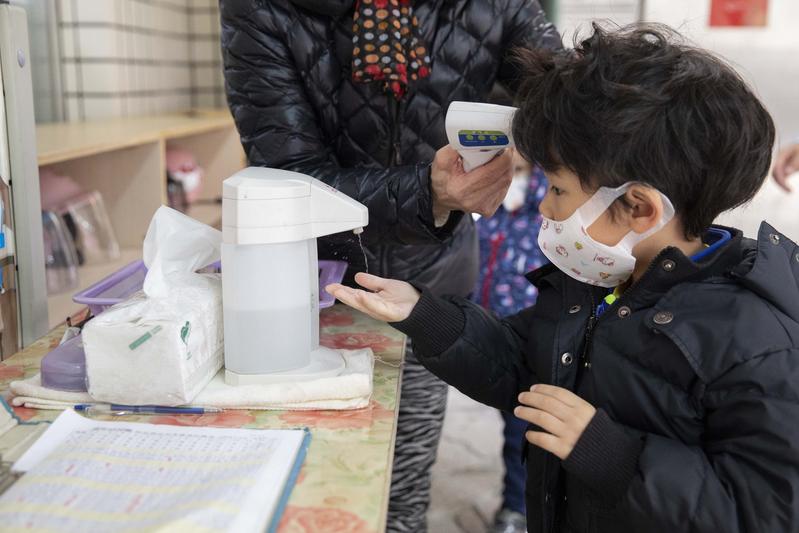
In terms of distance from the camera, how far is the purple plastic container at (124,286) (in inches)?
40.4

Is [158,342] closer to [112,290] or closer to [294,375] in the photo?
[294,375]

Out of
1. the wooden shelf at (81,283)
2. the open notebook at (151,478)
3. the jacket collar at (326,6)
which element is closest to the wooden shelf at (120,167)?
the wooden shelf at (81,283)

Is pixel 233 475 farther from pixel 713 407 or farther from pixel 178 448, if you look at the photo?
pixel 713 407

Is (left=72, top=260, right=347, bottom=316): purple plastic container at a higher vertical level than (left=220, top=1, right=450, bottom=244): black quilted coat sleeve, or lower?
lower

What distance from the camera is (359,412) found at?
0.91 metres

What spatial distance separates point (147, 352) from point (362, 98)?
22.7 inches

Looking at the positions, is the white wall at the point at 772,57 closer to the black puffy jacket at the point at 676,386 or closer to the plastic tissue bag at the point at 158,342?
the black puffy jacket at the point at 676,386

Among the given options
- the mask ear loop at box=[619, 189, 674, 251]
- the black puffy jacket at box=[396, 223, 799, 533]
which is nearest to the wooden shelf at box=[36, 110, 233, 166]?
the black puffy jacket at box=[396, 223, 799, 533]

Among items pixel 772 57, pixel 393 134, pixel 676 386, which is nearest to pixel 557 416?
pixel 676 386

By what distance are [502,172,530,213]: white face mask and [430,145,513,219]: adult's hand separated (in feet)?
3.60

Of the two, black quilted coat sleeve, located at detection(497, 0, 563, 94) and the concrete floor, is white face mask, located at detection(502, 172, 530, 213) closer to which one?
the concrete floor

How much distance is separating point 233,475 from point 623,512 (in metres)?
0.43

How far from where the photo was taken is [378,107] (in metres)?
1.27

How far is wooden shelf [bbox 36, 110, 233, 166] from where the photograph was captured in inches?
65.9
